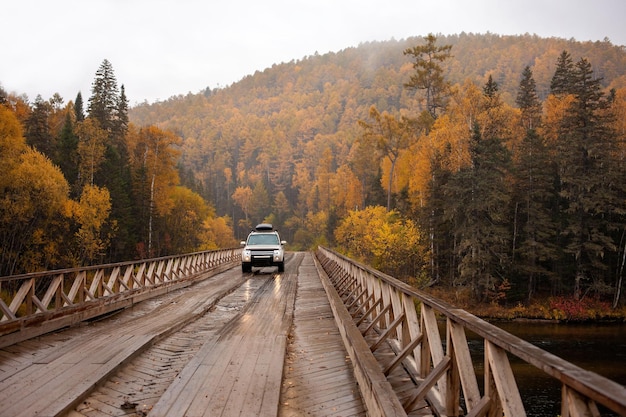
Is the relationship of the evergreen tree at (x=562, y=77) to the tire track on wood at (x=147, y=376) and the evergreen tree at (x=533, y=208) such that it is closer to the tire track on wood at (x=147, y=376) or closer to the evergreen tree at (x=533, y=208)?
the evergreen tree at (x=533, y=208)

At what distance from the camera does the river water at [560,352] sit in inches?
639

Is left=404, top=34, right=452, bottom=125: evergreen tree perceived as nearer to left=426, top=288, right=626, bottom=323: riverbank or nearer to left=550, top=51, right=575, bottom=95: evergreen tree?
left=550, top=51, right=575, bottom=95: evergreen tree

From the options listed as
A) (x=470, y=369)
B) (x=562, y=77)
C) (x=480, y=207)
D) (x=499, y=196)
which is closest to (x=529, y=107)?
(x=562, y=77)

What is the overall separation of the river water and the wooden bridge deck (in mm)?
11038

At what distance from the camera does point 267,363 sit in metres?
6.32

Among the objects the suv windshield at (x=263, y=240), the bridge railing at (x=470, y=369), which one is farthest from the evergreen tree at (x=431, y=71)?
the bridge railing at (x=470, y=369)

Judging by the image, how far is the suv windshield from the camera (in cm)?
2256

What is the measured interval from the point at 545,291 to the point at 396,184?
2127 cm

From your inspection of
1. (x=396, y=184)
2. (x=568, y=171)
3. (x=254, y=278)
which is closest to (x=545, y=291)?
(x=568, y=171)

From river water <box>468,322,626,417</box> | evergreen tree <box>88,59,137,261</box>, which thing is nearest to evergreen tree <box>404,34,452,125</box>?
river water <box>468,322,626,417</box>

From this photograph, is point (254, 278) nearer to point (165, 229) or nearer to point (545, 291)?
point (545, 291)

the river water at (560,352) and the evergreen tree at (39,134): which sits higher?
the evergreen tree at (39,134)

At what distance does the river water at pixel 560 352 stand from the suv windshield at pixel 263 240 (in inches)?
436

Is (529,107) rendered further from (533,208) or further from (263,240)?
(263,240)
